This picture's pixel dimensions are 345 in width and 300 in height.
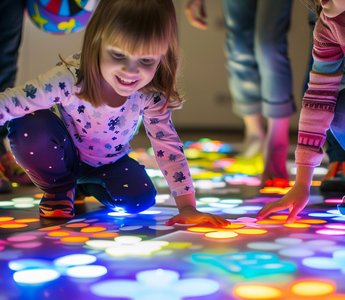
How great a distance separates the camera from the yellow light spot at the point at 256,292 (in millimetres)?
668

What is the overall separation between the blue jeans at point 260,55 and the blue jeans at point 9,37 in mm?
952

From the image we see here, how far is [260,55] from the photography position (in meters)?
1.90

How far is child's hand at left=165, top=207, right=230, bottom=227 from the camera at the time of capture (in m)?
1.09

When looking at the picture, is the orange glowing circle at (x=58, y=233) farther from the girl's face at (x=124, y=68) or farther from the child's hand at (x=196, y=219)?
the girl's face at (x=124, y=68)

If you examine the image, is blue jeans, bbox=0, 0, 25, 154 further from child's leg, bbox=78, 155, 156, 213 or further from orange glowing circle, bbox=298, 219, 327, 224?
orange glowing circle, bbox=298, 219, 327, 224

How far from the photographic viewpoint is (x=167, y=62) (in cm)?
122

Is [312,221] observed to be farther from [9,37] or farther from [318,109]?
[9,37]

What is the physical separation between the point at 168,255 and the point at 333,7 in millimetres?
662

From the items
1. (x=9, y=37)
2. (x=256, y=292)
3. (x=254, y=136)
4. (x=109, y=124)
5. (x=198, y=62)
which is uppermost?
(x=198, y=62)

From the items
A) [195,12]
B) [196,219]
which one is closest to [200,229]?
[196,219]

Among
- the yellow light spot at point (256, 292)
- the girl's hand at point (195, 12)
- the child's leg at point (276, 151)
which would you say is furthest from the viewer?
the girl's hand at point (195, 12)

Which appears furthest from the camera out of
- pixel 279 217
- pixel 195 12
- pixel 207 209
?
pixel 195 12

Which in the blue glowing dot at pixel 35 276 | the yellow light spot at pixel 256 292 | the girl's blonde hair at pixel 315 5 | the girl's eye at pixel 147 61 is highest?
the girl's blonde hair at pixel 315 5

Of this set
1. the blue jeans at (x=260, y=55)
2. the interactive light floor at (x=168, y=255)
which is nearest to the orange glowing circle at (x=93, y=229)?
the interactive light floor at (x=168, y=255)
